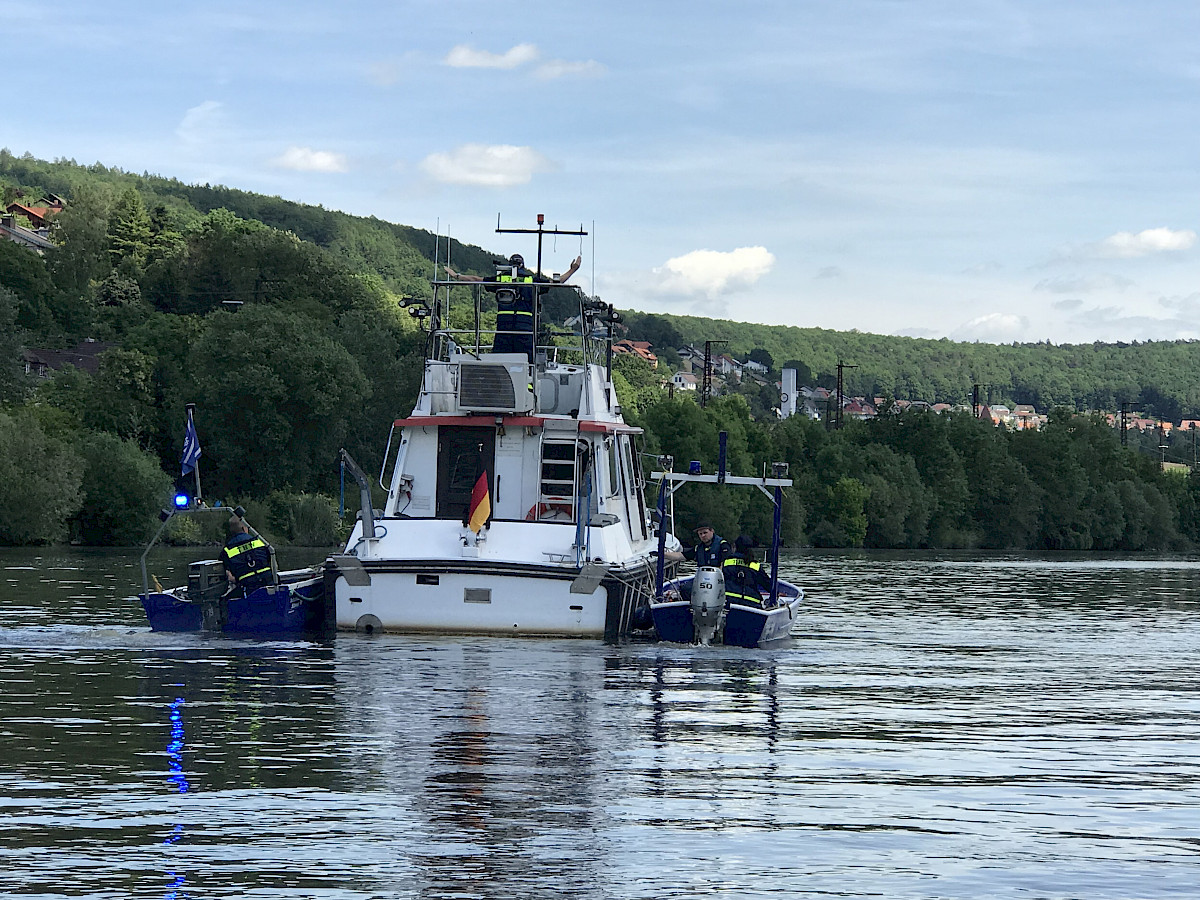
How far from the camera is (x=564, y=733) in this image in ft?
60.4

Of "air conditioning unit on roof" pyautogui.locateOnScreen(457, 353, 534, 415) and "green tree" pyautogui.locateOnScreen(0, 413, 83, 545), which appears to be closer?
"air conditioning unit on roof" pyautogui.locateOnScreen(457, 353, 534, 415)

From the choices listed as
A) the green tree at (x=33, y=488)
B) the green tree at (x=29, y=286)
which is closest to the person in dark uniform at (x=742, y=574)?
the green tree at (x=33, y=488)

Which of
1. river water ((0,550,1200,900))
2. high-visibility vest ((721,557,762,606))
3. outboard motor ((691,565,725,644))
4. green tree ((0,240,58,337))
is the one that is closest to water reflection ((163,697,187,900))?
river water ((0,550,1200,900))

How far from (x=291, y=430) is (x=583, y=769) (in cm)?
7363

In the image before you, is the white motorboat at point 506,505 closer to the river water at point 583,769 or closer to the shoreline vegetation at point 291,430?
the river water at point 583,769

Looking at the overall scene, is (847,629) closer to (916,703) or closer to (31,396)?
(916,703)

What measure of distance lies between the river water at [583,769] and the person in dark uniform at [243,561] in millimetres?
1033

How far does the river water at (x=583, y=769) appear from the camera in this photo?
11.9 metres

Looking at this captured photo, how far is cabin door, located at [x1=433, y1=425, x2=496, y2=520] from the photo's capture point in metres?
29.9

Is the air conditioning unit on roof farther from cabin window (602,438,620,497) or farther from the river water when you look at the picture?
the river water

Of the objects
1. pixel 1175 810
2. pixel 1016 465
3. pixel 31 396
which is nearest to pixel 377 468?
pixel 31 396

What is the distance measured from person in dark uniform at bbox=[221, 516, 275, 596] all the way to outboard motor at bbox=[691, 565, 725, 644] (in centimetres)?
699

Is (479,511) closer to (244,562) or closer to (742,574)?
(244,562)

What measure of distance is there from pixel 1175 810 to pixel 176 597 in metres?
18.1
